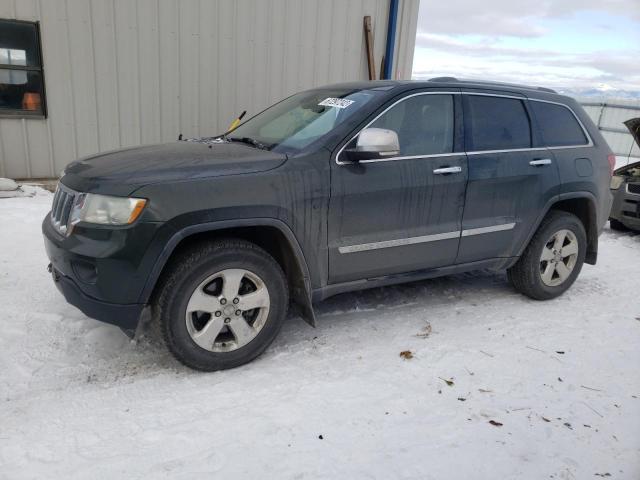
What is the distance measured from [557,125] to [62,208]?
155 inches


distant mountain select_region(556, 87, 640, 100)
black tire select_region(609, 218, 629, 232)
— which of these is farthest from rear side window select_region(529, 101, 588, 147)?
distant mountain select_region(556, 87, 640, 100)

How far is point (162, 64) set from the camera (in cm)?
738

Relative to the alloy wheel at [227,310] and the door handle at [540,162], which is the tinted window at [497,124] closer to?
the door handle at [540,162]

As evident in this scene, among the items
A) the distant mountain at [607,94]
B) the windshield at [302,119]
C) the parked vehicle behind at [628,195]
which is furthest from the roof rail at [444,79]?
the distant mountain at [607,94]

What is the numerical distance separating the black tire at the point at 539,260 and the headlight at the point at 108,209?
127 inches

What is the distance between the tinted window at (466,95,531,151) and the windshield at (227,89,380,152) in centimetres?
87

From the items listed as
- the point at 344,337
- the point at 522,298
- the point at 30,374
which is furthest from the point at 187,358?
the point at 522,298

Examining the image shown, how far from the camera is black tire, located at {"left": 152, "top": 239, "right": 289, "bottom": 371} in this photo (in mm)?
2934

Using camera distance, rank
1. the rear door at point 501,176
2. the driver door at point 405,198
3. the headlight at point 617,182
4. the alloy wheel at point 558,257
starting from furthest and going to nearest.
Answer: the headlight at point 617,182
the alloy wheel at point 558,257
the rear door at point 501,176
the driver door at point 405,198

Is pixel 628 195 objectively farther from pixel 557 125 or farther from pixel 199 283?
pixel 199 283

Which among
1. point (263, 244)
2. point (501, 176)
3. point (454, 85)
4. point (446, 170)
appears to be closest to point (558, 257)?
point (501, 176)

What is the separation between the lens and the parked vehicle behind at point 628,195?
7070mm

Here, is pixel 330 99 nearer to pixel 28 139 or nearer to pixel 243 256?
pixel 243 256

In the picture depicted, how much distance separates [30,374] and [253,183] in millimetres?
1722
